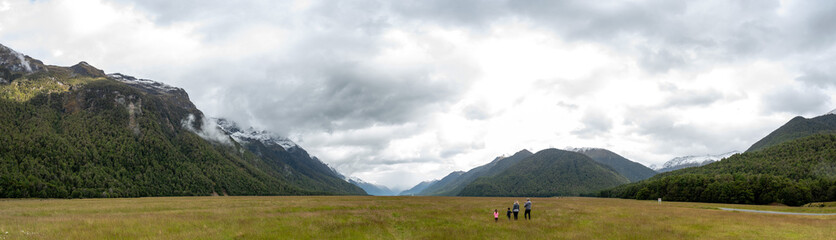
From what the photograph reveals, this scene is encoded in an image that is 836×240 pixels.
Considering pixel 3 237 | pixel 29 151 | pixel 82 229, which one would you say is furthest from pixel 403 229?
pixel 29 151

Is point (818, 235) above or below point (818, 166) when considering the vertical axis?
below

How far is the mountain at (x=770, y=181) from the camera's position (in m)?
98.7

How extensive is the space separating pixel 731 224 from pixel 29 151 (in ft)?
830

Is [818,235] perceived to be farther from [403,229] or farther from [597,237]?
[403,229]

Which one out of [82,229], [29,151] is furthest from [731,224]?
[29,151]

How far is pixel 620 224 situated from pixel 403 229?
2025 cm

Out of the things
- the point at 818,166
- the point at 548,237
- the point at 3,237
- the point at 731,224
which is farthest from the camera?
the point at 818,166

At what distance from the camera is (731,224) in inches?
1316

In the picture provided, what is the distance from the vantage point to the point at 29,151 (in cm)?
17325

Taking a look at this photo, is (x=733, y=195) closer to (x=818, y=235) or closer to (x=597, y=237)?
(x=818, y=235)

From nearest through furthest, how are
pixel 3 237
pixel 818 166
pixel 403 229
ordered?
pixel 3 237 < pixel 403 229 < pixel 818 166

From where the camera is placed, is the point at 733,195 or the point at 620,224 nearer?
the point at 620,224

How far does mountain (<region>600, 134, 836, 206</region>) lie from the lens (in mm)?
98688

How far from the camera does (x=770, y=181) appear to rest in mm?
102188
